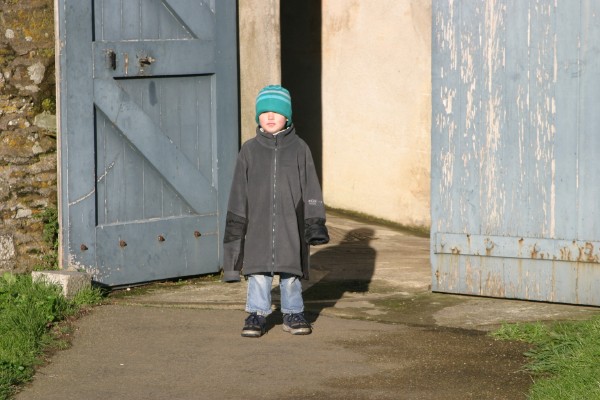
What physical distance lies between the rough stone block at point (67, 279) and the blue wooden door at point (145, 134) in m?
0.21

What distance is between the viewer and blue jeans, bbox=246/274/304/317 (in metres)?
7.20

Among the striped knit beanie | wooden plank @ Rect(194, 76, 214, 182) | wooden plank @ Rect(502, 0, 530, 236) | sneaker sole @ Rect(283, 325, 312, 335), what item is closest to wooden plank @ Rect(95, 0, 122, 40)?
wooden plank @ Rect(194, 76, 214, 182)

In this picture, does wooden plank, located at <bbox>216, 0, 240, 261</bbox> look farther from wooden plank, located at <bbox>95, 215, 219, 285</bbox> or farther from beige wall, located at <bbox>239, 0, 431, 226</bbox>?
beige wall, located at <bbox>239, 0, 431, 226</bbox>

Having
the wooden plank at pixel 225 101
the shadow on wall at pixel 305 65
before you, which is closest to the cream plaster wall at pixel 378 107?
the shadow on wall at pixel 305 65

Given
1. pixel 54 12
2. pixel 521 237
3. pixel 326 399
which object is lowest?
pixel 326 399

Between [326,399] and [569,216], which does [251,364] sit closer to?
[326,399]

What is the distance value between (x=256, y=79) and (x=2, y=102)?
1.78 metres

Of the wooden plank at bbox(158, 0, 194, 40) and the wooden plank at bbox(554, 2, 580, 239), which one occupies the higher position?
the wooden plank at bbox(158, 0, 194, 40)

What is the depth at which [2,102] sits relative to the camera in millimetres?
Answer: 8055

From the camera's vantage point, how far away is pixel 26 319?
23.4 ft

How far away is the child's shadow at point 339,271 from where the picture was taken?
810cm

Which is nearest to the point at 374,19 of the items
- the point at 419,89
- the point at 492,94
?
the point at 419,89

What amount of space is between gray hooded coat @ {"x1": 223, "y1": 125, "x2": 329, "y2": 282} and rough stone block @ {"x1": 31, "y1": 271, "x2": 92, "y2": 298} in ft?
3.80

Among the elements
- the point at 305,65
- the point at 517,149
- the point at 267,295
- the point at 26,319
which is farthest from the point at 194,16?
the point at 305,65
